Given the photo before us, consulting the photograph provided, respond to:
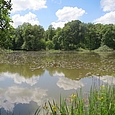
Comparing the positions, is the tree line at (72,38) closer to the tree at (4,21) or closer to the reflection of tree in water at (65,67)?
the reflection of tree in water at (65,67)

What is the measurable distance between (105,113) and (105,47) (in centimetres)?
5136

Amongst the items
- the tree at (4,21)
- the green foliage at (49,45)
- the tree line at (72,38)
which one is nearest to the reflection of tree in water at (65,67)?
the tree at (4,21)

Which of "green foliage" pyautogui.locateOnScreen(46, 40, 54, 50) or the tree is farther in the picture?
"green foliage" pyautogui.locateOnScreen(46, 40, 54, 50)

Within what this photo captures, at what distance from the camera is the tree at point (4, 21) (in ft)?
16.1

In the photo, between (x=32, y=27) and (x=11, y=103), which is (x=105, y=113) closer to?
(x=11, y=103)

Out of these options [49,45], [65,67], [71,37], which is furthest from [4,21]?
[49,45]

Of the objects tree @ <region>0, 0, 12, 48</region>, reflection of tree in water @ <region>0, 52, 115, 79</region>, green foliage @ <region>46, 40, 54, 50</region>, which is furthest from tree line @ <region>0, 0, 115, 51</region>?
tree @ <region>0, 0, 12, 48</region>

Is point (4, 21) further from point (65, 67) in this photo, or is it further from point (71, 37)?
point (71, 37)

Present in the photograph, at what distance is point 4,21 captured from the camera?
4.97 meters

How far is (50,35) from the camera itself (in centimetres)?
6662

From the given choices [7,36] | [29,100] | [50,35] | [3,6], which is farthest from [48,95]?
[50,35]

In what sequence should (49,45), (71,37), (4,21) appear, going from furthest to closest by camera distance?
(49,45), (71,37), (4,21)

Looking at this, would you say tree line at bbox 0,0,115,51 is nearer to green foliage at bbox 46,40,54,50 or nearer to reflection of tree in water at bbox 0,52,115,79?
green foliage at bbox 46,40,54,50

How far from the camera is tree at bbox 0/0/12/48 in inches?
194
